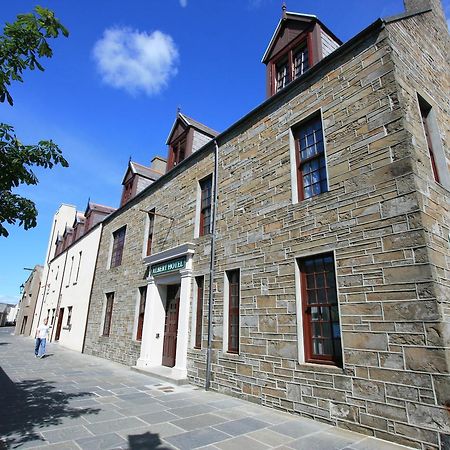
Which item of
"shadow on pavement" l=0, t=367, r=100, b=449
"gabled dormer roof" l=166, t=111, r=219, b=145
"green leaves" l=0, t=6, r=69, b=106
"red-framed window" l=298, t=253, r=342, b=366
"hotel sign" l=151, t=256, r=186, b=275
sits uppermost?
"gabled dormer roof" l=166, t=111, r=219, b=145

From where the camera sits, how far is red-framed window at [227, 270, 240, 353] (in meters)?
7.67

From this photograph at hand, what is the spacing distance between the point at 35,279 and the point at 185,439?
116ft

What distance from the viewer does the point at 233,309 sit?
7.90 m

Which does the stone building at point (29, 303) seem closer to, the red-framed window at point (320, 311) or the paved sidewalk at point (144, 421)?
the paved sidewalk at point (144, 421)

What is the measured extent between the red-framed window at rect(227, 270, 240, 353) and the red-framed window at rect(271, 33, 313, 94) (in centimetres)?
512

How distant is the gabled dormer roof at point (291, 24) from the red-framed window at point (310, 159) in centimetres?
284

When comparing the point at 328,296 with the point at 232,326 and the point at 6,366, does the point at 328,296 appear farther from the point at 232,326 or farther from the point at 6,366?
the point at 6,366

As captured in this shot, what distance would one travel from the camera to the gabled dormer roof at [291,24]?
7895mm

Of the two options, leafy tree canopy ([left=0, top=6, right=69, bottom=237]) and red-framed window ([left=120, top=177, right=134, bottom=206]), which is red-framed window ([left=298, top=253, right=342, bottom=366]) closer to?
leafy tree canopy ([left=0, top=6, right=69, bottom=237])

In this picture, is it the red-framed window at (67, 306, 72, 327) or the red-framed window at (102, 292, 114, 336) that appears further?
the red-framed window at (67, 306, 72, 327)

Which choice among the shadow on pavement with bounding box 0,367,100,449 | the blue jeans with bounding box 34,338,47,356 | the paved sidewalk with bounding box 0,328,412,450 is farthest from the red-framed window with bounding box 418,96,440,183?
the blue jeans with bounding box 34,338,47,356

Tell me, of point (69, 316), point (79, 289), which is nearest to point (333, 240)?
point (79, 289)

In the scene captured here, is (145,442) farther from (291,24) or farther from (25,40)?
(291,24)

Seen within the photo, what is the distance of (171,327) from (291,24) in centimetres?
987
